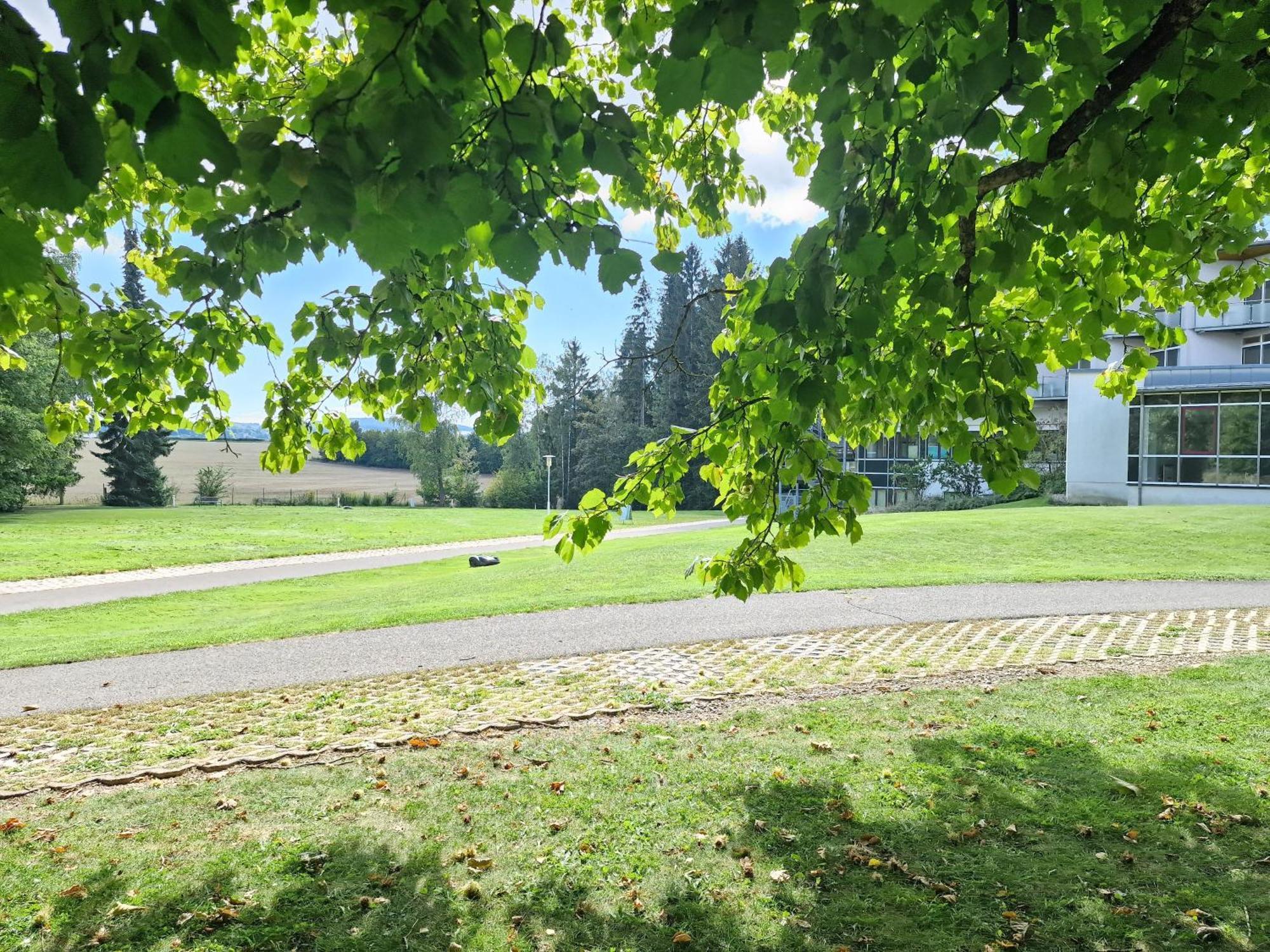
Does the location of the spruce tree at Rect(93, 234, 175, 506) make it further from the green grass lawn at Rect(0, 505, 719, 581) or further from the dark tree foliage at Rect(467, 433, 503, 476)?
the dark tree foliage at Rect(467, 433, 503, 476)

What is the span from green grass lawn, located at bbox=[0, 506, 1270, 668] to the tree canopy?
5432 mm

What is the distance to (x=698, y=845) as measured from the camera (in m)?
3.66

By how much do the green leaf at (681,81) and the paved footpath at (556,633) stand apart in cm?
641

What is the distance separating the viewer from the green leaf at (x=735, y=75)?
188cm

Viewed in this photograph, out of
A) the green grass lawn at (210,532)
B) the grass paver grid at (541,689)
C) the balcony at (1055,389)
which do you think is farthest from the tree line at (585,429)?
the grass paver grid at (541,689)

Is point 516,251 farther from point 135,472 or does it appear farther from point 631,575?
point 135,472

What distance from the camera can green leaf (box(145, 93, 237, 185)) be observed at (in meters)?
1.42

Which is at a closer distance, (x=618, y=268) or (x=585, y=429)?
(x=618, y=268)

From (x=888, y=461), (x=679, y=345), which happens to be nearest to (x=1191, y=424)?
(x=888, y=461)

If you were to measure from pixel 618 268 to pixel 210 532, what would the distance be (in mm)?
28582

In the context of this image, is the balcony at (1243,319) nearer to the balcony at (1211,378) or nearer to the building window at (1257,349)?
the building window at (1257,349)

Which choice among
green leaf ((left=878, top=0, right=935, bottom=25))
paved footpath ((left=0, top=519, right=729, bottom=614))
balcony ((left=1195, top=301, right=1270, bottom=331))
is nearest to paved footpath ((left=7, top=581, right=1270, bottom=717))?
paved footpath ((left=0, top=519, right=729, bottom=614))

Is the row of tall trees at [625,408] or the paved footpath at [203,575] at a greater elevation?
the row of tall trees at [625,408]

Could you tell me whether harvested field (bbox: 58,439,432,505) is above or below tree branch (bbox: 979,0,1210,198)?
below
